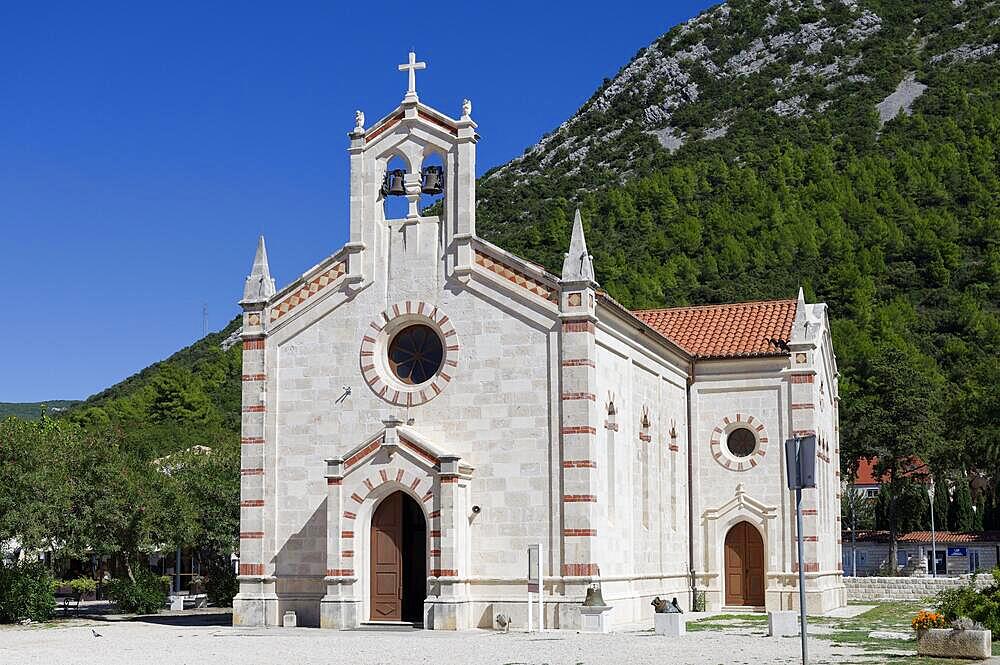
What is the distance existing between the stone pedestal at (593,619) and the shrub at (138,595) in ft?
54.4

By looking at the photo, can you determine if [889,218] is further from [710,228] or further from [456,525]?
[456,525]

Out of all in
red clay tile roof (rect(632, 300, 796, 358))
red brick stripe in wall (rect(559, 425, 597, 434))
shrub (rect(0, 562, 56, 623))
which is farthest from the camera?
red clay tile roof (rect(632, 300, 796, 358))

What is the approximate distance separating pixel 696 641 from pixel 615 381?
848 centimetres

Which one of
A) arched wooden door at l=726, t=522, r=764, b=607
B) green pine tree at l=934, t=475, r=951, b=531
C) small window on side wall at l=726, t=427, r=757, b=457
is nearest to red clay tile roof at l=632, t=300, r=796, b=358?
small window on side wall at l=726, t=427, r=757, b=457

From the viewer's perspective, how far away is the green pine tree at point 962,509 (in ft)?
248

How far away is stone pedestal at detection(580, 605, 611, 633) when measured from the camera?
27.1 metres

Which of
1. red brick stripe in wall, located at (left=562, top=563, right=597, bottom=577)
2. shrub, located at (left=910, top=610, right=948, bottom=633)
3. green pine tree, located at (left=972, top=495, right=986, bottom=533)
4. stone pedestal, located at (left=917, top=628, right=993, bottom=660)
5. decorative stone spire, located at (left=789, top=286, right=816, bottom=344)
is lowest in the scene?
stone pedestal, located at (left=917, top=628, right=993, bottom=660)

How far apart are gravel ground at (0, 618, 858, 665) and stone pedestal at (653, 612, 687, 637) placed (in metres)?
0.24

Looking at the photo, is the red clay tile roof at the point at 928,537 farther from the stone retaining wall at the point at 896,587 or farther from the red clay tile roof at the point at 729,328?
the red clay tile roof at the point at 729,328

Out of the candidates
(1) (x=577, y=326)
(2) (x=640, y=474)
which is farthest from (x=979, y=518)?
(1) (x=577, y=326)

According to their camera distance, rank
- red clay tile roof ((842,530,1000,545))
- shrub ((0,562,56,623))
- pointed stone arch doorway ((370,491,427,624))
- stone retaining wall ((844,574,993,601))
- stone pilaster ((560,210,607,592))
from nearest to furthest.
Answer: stone pilaster ((560,210,607,592)) < pointed stone arch doorway ((370,491,427,624)) < shrub ((0,562,56,623)) < stone retaining wall ((844,574,993,601)) < red clay tile roof ((842,530,1000,545))

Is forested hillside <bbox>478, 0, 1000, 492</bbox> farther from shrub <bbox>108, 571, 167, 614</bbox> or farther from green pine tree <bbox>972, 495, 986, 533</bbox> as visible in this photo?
shrub <bbox>108, 571, 167, 614</bbox>

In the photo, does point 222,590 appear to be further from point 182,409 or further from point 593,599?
point 182,409

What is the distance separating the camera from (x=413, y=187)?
30844 mm
